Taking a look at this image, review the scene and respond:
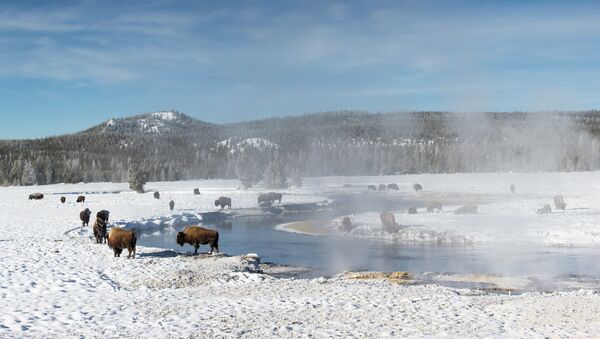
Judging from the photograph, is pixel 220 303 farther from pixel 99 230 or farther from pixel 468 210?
pixel 468 210

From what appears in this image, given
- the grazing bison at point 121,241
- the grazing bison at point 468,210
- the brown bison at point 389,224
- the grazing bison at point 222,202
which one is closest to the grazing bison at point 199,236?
the grazing bison at point 121,241

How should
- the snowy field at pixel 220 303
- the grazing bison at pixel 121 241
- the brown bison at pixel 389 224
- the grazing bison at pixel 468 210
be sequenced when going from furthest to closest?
the grazing bison at pixel 468 210, the brown bison at pixel 389 224, the grazing bison at pixel 121 241, the snowy field at pixel 220 303

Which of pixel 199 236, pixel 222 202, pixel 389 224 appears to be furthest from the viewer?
pixel 222 202

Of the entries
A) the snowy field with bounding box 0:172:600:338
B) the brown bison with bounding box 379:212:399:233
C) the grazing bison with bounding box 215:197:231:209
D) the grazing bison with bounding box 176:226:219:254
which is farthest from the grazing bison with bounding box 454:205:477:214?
the snowy field with bounding box 0:172:600:338

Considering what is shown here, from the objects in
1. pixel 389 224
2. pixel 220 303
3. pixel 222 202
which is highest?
pixel 222 202

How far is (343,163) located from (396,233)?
134 metres

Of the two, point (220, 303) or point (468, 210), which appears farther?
point (468, 210)

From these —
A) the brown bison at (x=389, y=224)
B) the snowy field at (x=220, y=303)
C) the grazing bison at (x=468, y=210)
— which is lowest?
the snowy field at (x=220, y=303)

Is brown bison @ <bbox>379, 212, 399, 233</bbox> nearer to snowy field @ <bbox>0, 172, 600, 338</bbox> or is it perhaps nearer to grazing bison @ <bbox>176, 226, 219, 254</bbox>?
grazing bison @ <bbox>176, 226, 219, 254</bbox>

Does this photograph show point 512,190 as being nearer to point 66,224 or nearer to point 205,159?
point 66,224

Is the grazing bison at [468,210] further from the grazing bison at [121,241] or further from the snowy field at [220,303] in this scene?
the grazing bison at [121,241]

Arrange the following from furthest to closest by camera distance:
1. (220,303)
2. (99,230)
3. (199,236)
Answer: (99,230), (199,236), (220,303)

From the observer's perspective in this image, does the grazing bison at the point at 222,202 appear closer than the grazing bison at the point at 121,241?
No

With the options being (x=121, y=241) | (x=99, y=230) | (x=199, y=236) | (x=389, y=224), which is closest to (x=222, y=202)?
(x=389, y=224)
